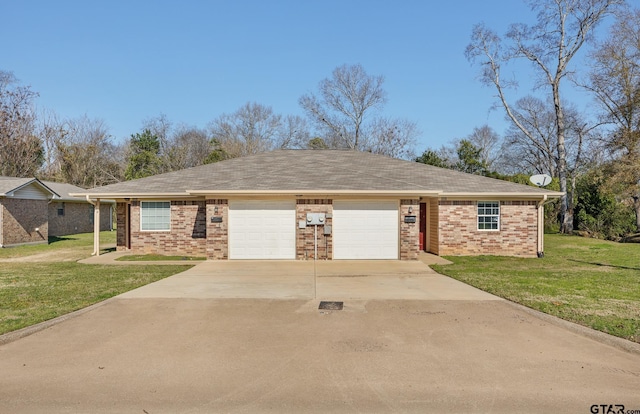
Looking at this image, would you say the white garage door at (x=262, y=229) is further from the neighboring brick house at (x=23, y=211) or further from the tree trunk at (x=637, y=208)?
the tree trunk at (x=637, y=208)

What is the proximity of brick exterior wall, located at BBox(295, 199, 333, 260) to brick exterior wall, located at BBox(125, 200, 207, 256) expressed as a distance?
3.78 metres

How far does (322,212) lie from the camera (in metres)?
13.6

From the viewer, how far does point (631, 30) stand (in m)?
22.7

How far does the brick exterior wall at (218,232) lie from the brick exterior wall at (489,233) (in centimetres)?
812

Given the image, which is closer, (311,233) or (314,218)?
(314,218)

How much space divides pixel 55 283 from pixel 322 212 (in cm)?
788

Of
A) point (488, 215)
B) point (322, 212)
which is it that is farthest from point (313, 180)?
point (488, 215)

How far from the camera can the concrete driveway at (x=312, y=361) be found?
367cm

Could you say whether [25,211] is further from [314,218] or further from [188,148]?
[188,148]

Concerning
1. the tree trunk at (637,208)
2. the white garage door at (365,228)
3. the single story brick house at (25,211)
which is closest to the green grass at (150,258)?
the white garage door at (365,228)

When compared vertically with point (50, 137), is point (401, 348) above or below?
below

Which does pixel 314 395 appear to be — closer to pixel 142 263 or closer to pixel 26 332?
pixel 26 332

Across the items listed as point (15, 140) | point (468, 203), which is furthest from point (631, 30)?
point (15, 140)

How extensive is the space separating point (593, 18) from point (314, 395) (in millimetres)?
30994
